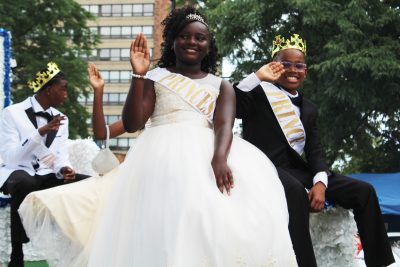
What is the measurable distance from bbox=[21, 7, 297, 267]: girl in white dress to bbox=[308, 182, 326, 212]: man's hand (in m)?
0.73

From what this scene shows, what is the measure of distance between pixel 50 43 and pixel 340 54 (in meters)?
11.9

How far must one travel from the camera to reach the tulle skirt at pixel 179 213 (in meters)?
3.73

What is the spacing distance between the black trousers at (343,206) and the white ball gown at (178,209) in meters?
0.39

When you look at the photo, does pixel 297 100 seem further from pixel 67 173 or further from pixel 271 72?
pixel 67 173

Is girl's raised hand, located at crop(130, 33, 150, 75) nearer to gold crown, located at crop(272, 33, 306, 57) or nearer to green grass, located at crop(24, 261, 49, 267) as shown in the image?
gold crown, located at crop(272, 33, 306, 57)

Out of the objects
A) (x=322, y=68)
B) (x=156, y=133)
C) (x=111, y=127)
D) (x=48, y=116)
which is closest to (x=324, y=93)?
(x=322, y=68)

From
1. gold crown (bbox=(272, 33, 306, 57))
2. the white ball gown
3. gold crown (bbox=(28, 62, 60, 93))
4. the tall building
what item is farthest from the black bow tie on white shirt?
the tall building

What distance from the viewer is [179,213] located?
381 cm

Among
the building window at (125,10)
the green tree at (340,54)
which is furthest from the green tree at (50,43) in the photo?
the building window at (125,10)

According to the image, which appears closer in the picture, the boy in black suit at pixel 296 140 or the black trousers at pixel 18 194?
the boy in black suit at pixel 296 140

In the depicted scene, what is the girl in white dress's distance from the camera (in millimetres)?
3748

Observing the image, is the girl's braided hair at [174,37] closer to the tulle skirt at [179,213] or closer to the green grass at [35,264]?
the tulle skirt at [179,213]

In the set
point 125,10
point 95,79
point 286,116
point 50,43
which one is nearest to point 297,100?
point 286,116

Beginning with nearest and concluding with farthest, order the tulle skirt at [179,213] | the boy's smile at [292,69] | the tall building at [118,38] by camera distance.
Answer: the tulle skirt at [179,213] < the boy's smile at [292,69] < the tall building at [118,38]
